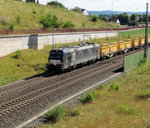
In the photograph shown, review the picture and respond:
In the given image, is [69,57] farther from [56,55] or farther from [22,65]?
[22,65]

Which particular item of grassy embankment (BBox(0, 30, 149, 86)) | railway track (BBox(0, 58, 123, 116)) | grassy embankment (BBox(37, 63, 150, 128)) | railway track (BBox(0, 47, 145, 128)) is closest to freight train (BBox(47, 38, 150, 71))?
railway track (BBox(0, 47, 145, 128))

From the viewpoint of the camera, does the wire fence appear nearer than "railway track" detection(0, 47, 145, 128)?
No

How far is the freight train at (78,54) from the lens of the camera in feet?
94.6

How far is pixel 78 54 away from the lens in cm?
3184

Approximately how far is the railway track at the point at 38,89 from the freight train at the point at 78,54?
1.36 meters

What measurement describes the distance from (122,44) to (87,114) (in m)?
33.9

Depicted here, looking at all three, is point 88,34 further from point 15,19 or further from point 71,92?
point 71,92

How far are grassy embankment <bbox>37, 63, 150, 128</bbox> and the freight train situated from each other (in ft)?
28.7

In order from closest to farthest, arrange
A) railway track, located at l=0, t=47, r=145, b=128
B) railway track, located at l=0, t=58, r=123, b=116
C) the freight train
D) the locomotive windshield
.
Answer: railway track, located at l=0, t=58, r=123, b=116
railway track, located at l=0, t=47, r=145, b=128
the locomotive windshield
the freight train

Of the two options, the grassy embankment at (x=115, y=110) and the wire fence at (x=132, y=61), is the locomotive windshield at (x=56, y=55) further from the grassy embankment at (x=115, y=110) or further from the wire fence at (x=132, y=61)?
the grassy embankment at (x=115, y=110)

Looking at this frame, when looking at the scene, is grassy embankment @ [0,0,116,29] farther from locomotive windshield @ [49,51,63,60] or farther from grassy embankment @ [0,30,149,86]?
locomotive windshield @ [49,51,63,60]

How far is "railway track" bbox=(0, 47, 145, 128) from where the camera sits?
1789cm

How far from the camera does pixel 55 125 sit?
1367 centimetres

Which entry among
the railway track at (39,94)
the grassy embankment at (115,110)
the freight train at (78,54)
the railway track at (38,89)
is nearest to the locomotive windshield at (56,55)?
the freight train at (78,54)
